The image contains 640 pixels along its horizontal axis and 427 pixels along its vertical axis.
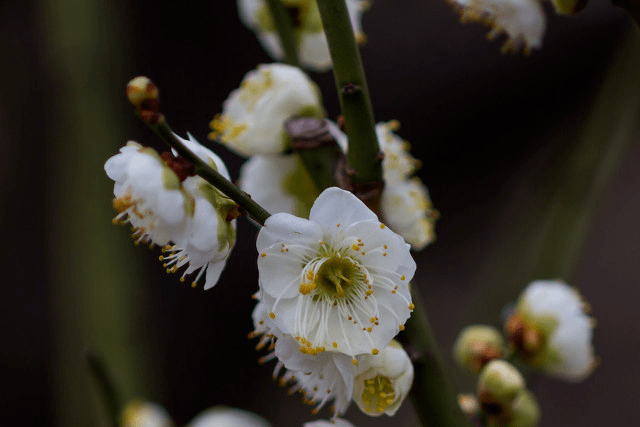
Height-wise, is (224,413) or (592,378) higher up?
(224,413)

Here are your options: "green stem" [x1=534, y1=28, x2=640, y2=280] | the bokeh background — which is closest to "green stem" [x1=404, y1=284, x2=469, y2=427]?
"green stem" [x1=534, y1=28, x2=640, y2=280]

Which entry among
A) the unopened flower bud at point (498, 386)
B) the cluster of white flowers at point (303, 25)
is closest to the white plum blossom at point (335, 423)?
the unopened flower bud at point (498, 386)

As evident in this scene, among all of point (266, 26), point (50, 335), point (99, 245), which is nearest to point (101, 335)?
point (99, 245)

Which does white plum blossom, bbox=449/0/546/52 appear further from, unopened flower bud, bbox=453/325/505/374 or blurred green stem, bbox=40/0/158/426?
blurred green stem, bbox=40/0/158/426

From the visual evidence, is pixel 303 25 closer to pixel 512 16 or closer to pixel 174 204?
pixel 512 16

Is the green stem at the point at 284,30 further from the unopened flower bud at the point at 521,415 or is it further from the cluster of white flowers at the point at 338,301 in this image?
the unopened flower bud at the point at 521,415

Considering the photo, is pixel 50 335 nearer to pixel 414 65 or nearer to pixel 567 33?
pixel 414 65
